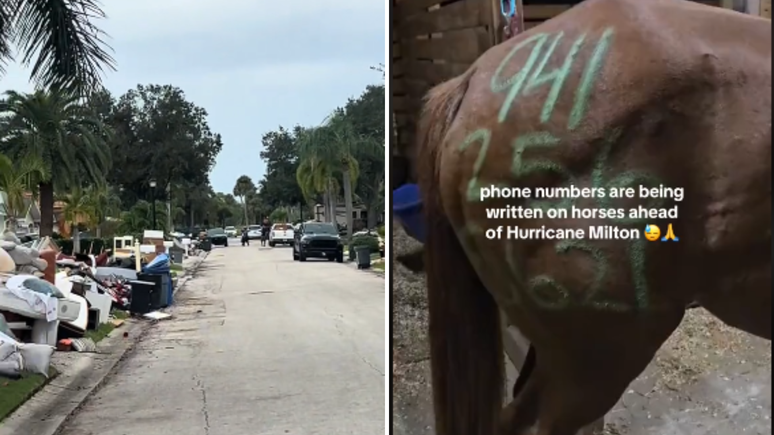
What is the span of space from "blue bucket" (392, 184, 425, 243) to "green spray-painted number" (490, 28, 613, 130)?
0.34 m

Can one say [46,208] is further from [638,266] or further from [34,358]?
[638,266]

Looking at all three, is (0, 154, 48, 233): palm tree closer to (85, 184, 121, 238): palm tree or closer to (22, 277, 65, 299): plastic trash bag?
(85, 184, 121, 238): palm tree

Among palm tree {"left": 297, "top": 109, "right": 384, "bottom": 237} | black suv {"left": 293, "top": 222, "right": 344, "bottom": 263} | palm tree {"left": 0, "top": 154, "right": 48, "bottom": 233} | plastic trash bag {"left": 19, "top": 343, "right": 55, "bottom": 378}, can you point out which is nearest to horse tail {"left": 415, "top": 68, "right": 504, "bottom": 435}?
palm tree {"left": 297, "top": 109, "right": 384, "bottom": 237}

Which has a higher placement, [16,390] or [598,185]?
[598,185]

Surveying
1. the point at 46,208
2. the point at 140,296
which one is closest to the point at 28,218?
the point at 46,208

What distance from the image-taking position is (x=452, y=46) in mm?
2557

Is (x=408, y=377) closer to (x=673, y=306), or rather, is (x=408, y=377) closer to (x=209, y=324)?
(x=673, y=306)

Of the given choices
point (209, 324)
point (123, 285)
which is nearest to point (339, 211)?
point (209, 324)

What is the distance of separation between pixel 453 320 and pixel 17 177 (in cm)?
1601

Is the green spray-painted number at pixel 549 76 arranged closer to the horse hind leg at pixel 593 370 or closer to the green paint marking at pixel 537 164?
the green paint marking at pixel 537 164

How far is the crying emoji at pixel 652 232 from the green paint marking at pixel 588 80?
0.34 metres

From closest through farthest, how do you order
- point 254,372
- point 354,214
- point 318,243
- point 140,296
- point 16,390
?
point 16,390 → point 354,214 → point 254,372 → point 140,296 → point 318,243

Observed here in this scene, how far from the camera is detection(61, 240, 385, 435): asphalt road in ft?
23.7

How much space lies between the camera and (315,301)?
52.9ft
